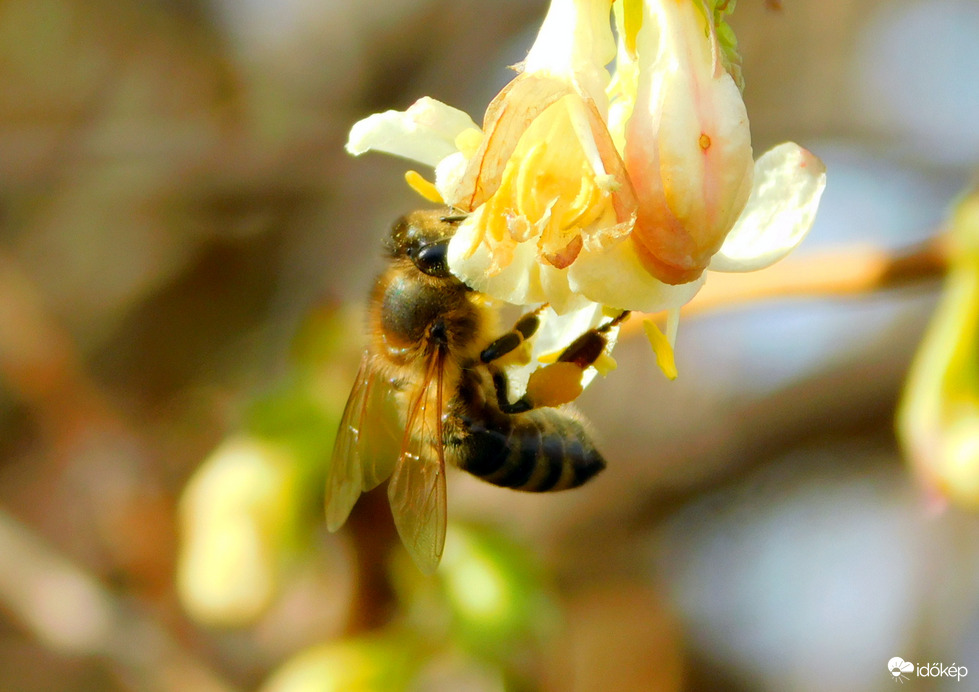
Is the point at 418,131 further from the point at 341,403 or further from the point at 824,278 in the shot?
the point at 341,403

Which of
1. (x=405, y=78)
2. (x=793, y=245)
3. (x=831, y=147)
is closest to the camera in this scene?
(x=793, y=245)

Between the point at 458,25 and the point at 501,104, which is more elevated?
the point at 458,25

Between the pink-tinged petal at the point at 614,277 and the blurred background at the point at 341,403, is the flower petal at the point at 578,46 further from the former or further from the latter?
the blurred background at the point at 341,403

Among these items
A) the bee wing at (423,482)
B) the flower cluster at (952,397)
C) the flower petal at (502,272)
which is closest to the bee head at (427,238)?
the bee wing at (423,482)

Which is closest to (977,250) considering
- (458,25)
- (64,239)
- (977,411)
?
(977,411)

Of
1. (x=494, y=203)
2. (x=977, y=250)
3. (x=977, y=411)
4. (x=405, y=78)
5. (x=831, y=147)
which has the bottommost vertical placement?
Answer: (x=494, y=203)

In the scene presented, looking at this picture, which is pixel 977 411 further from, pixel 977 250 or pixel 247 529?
pixel 247 529

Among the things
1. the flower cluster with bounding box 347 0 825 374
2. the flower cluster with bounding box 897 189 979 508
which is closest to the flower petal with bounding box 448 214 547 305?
the flower cluster with bounding box 347 0 825 374
